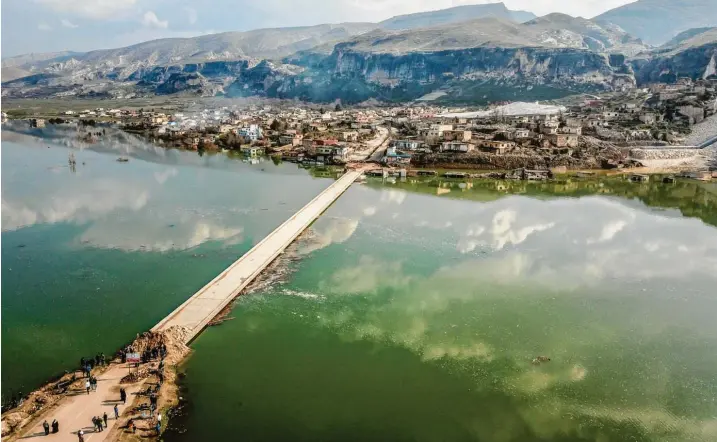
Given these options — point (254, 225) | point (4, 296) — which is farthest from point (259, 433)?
point (254, 225)

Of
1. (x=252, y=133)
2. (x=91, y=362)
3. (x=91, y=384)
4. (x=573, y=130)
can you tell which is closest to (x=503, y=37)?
(x=573, y=130)

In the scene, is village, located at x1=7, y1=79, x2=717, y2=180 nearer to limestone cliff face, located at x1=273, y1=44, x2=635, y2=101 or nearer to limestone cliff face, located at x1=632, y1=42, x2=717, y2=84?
limestone cliff face, located at x1=632, y1=42, x2=717, y2=84

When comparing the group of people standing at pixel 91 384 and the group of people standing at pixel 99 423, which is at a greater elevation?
the group of people standing at pixel 91 384

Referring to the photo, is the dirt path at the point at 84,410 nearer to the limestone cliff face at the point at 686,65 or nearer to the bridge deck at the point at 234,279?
the bridge deck at the point at 234,279

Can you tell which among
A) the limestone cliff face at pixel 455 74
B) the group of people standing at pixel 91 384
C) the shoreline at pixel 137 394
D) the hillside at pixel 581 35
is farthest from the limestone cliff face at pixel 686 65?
the group of people standing at pixel 91 384

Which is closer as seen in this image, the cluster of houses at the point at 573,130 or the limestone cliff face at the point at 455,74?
the cluster of houses at the point at 573,130

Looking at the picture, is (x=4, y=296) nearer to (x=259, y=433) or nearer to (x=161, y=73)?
(x=259, y=433)

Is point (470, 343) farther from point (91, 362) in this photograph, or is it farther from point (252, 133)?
point (252, 133)
